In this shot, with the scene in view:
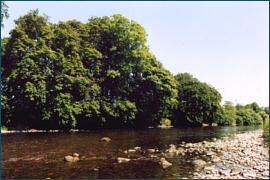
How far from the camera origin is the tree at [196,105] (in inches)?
2147

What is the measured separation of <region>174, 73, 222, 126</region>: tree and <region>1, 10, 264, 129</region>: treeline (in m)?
12.0

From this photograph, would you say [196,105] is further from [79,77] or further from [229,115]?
[79,77]

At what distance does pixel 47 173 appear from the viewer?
7.09 metres

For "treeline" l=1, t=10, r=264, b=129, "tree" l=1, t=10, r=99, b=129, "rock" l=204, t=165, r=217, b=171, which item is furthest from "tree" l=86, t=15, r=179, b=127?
"rock" l=204, t=165, r=217, b=171

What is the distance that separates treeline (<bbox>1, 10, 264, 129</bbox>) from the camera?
26781 millimetres

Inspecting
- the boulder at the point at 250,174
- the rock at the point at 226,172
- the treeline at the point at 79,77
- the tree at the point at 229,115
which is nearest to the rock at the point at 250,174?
the boulder at the point at 250,174

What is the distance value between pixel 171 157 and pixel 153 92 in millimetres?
30819

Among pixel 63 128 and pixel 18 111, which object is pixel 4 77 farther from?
pixel 63 128

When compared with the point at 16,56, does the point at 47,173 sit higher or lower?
→ lower

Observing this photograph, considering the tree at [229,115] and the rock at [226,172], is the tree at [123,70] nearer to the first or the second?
the rock at [226,172]

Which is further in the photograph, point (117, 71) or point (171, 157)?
point (117, 71)

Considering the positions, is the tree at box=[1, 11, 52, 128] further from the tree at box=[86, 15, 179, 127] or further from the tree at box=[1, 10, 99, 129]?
the tree at box=[86, 15, 179, 127]

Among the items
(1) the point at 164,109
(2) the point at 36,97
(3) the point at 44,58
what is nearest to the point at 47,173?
(2) the point at 36,97

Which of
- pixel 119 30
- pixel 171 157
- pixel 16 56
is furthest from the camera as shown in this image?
pixel 119 30
